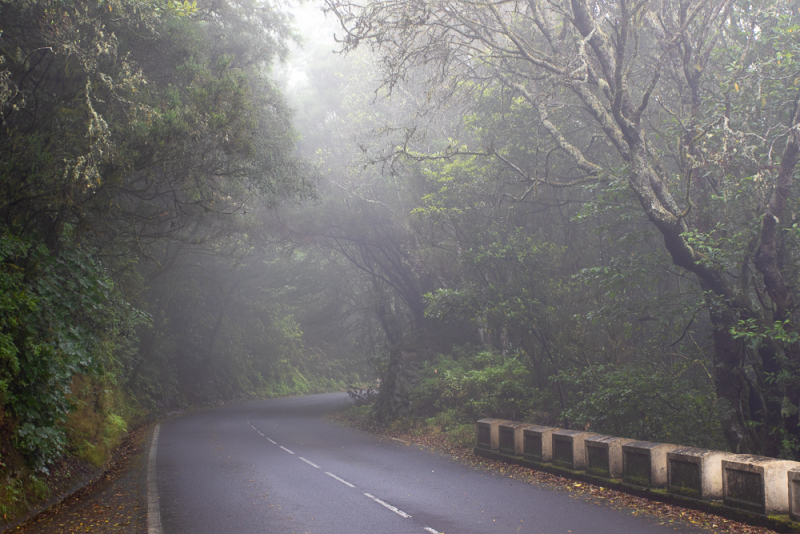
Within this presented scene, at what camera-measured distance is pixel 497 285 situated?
15953 mm

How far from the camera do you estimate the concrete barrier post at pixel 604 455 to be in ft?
29.9

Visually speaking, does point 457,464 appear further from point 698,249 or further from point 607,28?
point 607,28

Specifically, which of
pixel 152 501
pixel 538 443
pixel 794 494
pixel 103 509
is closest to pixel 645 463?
pixel 794 494

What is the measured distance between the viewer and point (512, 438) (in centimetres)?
1169

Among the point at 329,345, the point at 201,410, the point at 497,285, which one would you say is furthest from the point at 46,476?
the point at 329,345

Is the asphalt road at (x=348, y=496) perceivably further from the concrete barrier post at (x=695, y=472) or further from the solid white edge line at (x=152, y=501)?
the concrete barrier post at (x=695, y=472)

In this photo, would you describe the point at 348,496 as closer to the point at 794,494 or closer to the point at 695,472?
the point at 695,472

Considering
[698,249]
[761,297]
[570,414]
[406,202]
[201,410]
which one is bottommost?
[201,410]

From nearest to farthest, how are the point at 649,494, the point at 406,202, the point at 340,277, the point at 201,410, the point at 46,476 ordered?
1. the point at 649,494
2. the point at 46,476
3. the point at 406,202
4. the point at 201,410
5. the point at 340,277

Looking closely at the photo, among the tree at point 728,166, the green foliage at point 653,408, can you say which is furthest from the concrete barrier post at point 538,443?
the tree at point 728,166

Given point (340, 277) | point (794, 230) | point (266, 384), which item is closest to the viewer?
point (794, 230)

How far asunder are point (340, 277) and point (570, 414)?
2114cm

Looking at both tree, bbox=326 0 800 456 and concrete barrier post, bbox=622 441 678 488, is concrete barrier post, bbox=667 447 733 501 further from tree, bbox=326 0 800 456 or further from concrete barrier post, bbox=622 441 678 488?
tree, bbox=326 0 800 456

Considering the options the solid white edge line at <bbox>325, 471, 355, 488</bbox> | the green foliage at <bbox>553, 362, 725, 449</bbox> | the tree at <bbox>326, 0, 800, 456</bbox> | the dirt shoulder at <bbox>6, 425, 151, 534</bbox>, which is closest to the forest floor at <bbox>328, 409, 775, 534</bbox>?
the green foliage at <bbox>553, 362, 725, 449</bbox>
